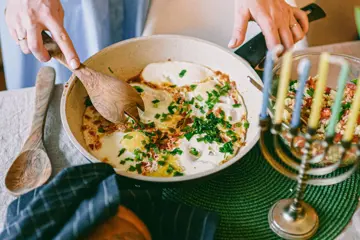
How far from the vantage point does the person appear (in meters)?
0.99

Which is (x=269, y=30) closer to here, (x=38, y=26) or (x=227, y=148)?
(x=227, y=148)

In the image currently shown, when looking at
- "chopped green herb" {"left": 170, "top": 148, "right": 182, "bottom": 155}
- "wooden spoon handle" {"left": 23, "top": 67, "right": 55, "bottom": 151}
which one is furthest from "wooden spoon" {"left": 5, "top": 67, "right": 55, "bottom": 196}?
"chopped green herb" {"left": 170, "top": 148, "right": 182, "bottom": 155}

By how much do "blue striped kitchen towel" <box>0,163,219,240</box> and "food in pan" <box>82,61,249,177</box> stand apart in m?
0.13

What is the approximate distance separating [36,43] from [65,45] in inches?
2.4

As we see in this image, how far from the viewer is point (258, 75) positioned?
1049 mm

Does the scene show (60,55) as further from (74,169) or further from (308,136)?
(308,136)

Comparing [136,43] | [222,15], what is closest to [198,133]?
[136,43]

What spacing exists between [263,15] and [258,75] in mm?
137

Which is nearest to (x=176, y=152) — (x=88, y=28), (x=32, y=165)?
(x=32, y=165)

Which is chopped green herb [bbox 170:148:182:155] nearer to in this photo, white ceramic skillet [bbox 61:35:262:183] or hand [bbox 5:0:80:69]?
white ceramic skillet [bbox 61:35:262:183]

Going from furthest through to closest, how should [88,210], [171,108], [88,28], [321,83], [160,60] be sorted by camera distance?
[88,28]
[160,60]
[171,108]
[88,210]
[321,83]

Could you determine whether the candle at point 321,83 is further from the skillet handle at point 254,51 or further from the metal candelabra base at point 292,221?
the skillet handle at point 254,51

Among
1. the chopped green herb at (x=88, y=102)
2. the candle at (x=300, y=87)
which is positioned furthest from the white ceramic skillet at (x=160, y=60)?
the candle at (x=300, y=87)

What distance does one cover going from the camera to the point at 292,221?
83 centimetres
